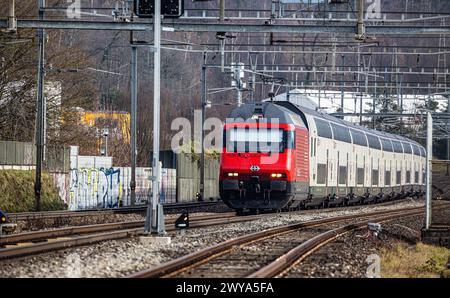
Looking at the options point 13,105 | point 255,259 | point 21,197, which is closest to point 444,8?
point 13,105

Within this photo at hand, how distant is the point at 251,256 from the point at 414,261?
2.96 m

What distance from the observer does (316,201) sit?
3488 cm

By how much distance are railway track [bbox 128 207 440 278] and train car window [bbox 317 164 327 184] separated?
9654mm

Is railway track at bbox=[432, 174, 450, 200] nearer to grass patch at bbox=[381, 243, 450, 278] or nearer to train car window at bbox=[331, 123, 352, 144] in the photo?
grass patch at bbox=[381, 243, 450, 278]

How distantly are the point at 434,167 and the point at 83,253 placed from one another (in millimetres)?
10515

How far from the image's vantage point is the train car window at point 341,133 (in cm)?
3688

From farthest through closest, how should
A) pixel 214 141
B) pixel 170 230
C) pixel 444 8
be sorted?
pixel 444 8, pixel 214 141, pixel 170 230

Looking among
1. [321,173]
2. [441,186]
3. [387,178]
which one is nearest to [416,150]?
[387,178]

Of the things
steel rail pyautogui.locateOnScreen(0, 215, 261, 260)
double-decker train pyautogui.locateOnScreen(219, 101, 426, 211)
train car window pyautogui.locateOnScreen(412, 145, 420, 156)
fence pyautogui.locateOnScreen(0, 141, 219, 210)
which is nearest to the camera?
steel rail pyautogui.locateOnScreen(0, 215, 261, 260)

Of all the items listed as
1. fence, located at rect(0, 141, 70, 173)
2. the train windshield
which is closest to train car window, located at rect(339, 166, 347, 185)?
the train windshield

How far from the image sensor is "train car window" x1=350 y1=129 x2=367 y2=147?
4044 centimetres

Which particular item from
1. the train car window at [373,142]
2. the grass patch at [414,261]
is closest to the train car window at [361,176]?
the train car window at [373,142]

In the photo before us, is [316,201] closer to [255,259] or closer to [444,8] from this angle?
[255,259]

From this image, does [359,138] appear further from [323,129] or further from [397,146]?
[397,146]
